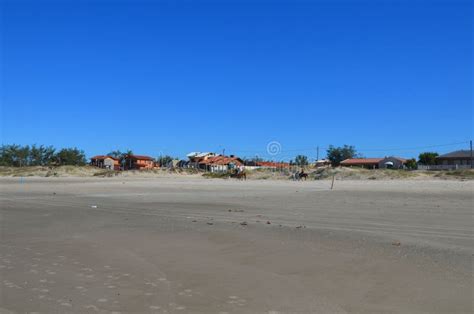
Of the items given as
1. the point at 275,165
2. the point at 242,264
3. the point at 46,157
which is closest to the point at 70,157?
the point at 46,157

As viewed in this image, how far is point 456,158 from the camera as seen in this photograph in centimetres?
9338

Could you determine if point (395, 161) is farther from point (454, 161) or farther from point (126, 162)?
point (126, 162)

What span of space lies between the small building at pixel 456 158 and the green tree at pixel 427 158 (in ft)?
5.47

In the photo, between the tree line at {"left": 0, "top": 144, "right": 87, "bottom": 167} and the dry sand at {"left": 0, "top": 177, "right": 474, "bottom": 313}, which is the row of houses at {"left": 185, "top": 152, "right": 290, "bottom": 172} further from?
the dry sand at {"left": 0, "top": 177, "right": 474, "bottom": 313}

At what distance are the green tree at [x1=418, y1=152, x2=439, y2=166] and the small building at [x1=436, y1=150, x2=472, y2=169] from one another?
1.67 m

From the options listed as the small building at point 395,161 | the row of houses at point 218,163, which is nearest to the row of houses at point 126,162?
the row of houses at point 218,163

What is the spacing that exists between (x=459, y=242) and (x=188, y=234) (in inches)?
223

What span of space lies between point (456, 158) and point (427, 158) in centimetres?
778

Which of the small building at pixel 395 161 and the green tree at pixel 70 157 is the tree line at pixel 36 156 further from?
the small building at pixel 395 161

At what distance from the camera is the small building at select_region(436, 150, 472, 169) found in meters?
91.1

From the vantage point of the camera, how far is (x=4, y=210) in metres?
18.2

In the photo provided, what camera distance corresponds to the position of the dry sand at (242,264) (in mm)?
5730

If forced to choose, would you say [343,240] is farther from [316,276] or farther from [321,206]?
[321,206]

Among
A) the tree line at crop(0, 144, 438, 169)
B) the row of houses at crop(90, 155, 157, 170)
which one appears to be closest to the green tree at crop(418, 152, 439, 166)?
the tree line at crop(0, 144, 438, 169)
